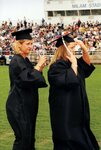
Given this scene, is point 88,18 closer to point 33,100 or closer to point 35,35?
point 35,35

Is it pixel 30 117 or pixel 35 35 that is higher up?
pixel 30 117

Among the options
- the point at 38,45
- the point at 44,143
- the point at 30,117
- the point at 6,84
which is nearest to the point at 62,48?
the point at 30,117

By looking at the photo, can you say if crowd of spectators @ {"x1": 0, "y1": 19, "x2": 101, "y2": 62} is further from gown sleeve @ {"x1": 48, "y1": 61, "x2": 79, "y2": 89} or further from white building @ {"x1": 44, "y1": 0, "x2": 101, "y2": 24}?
gown sleeve @ {"x1": 48, "y1": 61, "x2": 79, "y2": 89}

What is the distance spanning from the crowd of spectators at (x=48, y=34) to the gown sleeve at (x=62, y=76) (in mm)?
29490

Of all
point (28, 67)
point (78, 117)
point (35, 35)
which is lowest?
point (35, 35)

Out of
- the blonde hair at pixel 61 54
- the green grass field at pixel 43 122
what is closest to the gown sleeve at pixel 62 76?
the blonde hair at pixel 61 54

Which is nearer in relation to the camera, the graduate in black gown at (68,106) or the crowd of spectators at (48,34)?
the graduate in black gown at (68,106)

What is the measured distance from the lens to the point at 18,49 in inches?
319

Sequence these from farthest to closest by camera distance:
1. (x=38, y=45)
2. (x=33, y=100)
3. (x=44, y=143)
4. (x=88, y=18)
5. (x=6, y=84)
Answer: (x=88, y=18)
(x=38, y=45)
(x=6, y=84)
(x=44, y=143)
(x=33, y=100)

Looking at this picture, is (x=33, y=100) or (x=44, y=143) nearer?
(x=33, y=100)

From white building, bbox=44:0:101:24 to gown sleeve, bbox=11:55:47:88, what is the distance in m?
46.1

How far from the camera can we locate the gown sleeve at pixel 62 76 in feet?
25.7

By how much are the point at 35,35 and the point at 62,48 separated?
40.6 m

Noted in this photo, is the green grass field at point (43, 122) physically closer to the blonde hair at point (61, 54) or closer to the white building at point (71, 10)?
the blonde hair at point (61, 54)
